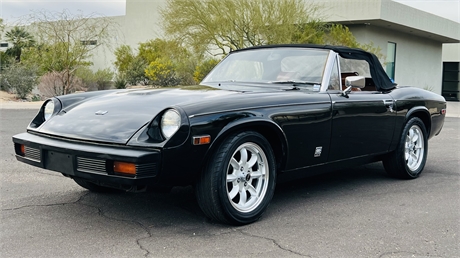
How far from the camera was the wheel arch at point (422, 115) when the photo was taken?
18.4 ft

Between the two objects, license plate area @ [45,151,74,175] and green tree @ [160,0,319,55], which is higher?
green tree @ [160,0,319,55]

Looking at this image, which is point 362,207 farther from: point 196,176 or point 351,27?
point 351,27

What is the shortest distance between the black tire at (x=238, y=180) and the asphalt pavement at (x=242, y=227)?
0.13 metres

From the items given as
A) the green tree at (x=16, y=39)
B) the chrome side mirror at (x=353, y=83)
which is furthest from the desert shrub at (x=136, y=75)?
the chrome side mirror at (x=353, y=83)

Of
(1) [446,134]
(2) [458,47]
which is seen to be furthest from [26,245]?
(2) [458,47]

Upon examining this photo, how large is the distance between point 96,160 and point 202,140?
725 millimetres

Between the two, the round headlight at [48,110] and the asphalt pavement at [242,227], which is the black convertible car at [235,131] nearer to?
the round headlight at [48,110]

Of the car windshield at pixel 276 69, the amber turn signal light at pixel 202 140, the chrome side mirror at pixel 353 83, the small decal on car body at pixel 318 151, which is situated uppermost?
the car windshield at pixel 276 69

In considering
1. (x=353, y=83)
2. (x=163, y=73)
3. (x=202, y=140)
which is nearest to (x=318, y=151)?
→ (x=353, y=83)

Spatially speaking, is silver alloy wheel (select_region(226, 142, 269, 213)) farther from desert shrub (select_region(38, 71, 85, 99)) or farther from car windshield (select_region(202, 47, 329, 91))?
desert shrub (select_region(38, 71, 85, 99))

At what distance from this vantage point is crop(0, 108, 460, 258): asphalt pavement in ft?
10.7

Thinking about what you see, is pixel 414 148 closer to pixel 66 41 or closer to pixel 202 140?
pixel 202 140

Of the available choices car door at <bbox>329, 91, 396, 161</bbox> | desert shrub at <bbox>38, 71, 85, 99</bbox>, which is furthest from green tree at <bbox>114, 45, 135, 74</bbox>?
car door at <bbox>329, 91, 396, 161</bbox>

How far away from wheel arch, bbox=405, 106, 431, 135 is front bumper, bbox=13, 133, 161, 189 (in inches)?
132
